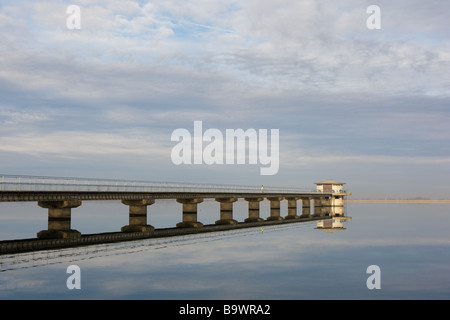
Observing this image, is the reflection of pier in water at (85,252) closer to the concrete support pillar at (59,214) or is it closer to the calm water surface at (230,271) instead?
the calm water surface at (230,271)

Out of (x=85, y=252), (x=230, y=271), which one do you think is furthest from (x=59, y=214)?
(x=230, y=271)

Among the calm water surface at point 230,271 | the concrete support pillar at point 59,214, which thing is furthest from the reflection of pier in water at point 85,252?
the concrete support pillar at point 59,214

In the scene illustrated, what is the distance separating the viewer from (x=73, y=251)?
3909 centimetres

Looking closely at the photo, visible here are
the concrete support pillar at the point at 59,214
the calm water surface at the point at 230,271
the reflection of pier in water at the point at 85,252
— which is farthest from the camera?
the concrete support pillar at the point at 59,214

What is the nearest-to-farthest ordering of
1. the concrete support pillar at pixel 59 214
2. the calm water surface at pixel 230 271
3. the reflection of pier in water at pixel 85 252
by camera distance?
the calm water surface at pixel 230 271 < the reflection of pier in water at pixel 85 252 < the concrete support pillar at pixel 59 214

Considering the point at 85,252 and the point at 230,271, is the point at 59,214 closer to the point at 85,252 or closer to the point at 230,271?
the point at 85,252

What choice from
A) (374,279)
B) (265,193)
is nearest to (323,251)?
(374,279)

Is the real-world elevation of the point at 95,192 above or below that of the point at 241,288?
above

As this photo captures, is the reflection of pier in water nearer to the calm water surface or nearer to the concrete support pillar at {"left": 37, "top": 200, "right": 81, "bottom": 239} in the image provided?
the calm water surface

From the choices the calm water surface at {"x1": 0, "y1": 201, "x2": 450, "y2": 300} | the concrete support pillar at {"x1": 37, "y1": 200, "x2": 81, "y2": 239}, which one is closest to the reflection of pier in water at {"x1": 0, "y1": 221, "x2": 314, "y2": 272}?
the calm water surface at {"x1": 0, "y1": 201, "x2": 450, "y2": 300}

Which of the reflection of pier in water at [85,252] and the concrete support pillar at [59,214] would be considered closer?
the reflection of pier in water at [85,252]

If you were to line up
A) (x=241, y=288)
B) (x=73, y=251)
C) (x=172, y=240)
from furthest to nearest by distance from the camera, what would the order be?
(x=172, y=240) → (x=73, y=251) → (x=241, y=288)
